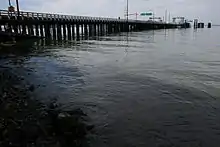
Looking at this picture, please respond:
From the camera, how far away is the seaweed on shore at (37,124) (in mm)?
6586

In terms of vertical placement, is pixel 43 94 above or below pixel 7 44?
below

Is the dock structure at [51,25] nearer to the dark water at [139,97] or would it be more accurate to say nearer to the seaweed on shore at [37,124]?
the dark water at [139,97]

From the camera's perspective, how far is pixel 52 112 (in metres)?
8.88

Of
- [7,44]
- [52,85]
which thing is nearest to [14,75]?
[52,85]

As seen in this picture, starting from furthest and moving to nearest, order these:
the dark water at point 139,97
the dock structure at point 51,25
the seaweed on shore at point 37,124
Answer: the dock structure at point 51,25
the dark water at point 139,97
the seaweed on shore at point 37,124

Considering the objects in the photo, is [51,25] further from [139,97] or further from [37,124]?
[37,124]

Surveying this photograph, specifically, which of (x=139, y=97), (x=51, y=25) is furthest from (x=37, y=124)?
(x=51, y=25)

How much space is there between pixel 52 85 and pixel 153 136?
275 inches

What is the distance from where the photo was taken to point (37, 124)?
759cm

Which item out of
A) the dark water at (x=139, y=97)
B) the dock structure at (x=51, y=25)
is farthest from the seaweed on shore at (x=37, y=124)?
the dock structure at (x=51, y=25)

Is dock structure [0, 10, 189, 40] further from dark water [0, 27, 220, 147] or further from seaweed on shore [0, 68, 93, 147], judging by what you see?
seaweed on shore [0, 68, 93, 147]

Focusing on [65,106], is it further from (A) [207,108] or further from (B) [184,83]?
(B) [184,83]

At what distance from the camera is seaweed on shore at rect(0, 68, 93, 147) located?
6.59 meters

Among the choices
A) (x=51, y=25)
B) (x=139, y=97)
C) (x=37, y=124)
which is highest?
(x=51, y=25)
